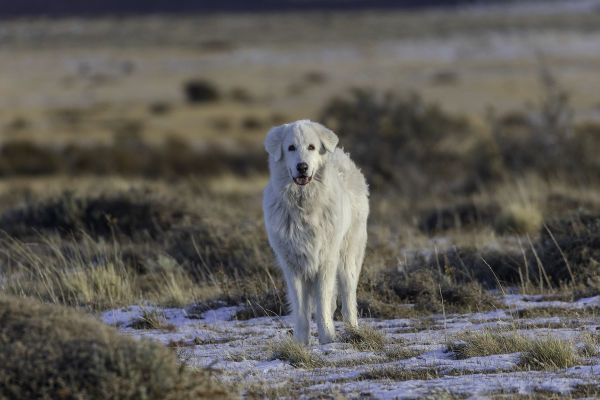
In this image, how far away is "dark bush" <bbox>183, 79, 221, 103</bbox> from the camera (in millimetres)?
44438

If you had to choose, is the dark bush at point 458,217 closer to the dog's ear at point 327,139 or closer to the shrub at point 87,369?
the dog's ear at point 327,139

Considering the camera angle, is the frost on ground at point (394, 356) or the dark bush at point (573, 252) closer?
the frost on ground at point (394, 356)

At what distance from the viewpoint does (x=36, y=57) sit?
81.5 metres

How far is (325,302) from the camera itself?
23.2ft

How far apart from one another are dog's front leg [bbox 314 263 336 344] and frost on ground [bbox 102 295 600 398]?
165 mm

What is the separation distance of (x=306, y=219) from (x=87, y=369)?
283 centimetres

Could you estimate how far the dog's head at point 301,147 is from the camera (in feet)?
22.5

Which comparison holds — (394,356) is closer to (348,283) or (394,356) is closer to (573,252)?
(348,283)

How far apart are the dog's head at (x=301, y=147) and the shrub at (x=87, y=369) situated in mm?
2403

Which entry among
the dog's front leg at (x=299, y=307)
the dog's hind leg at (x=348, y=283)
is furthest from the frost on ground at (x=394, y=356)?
the dog's hind leg at (x=348, y=283)

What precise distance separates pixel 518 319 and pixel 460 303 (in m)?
0.92

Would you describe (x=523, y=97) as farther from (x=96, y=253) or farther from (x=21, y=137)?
(x=96, y=253)

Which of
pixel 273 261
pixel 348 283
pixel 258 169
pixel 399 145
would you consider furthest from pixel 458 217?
pixel 258 169

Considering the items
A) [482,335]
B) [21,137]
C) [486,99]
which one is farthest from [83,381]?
[486,99]
